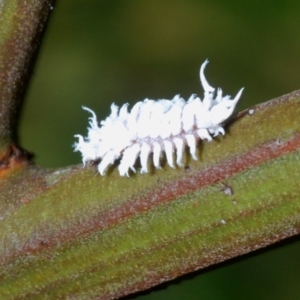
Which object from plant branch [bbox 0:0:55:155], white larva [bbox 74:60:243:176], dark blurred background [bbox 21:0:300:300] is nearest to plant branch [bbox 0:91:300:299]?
white larva [bbox 74:60:243:176]

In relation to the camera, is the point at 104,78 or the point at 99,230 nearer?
the point at 99,230

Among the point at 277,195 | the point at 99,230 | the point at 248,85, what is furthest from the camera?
the point at 248,85

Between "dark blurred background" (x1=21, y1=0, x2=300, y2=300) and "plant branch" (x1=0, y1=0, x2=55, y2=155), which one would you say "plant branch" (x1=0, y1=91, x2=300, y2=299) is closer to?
"plant branch" (x1=0, y1=0, x2=55, y2=155)

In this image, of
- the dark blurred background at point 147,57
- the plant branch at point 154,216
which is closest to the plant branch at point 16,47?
the plant branch at point 154,216

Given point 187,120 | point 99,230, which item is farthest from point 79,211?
point 187,120

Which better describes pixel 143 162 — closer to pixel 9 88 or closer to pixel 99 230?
pixel 99 230

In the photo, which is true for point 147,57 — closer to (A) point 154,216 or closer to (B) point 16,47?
(B) point 16,47
